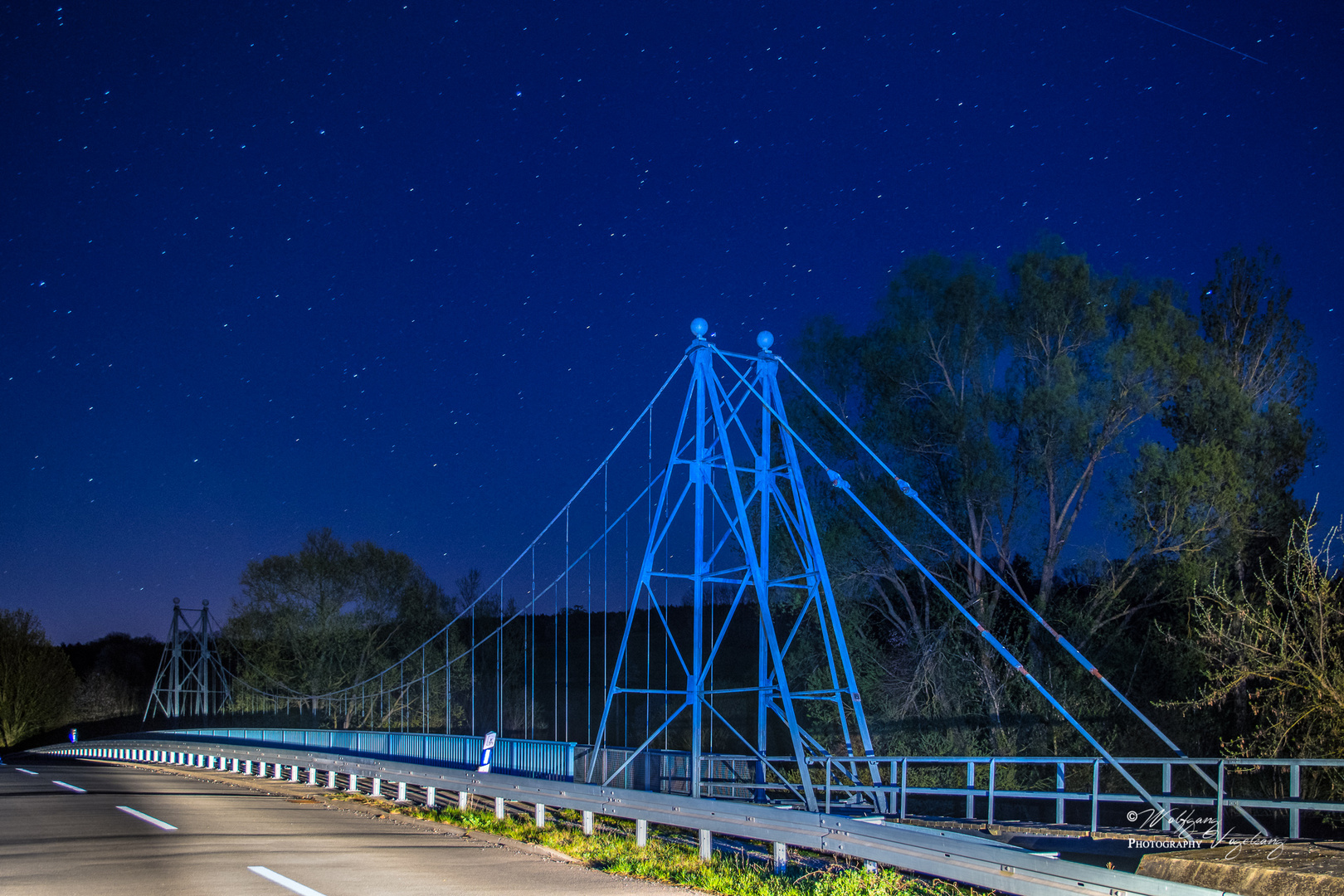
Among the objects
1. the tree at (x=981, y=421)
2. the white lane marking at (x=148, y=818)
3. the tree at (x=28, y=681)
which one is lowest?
the tree at (x=28, y=681)

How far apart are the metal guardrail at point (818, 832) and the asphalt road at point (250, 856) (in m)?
1.06

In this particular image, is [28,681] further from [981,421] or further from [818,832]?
[818,832]

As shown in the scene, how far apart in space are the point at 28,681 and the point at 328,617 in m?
34.9

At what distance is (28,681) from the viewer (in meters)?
77.5

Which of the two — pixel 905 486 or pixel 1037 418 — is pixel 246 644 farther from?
pixel 905 486

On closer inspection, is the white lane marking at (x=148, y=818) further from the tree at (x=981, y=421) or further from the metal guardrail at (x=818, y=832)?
the tree at (x=981, y=421)

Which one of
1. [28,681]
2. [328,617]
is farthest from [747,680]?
[28,681]

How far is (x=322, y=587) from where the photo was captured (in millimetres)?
57062

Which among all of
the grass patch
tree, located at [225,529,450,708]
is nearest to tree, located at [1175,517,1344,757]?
the grass patch

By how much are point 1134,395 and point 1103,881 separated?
68.9 ft

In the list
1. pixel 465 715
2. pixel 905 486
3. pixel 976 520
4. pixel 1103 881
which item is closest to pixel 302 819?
pixel 905 486

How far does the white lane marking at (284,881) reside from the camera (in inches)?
353

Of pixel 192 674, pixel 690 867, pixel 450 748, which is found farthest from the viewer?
pixel 192 674

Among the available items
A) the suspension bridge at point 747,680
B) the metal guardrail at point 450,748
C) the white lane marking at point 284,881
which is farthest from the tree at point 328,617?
the white lane marking at point 284,881
